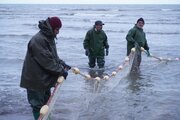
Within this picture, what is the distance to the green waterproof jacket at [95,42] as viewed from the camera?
10.0 metres

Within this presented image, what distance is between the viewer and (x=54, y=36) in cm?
507

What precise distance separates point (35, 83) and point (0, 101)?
2.99 metres

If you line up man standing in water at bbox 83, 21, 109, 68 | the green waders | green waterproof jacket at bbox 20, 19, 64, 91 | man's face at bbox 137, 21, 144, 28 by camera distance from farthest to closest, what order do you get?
1. man's face at bbox 137, 21, 144, 28
2. man standing in water at bbox 83, 21, 109, 68
3. the green waders
4. green waterproof jacket at bbox 20, 19, 64, 91

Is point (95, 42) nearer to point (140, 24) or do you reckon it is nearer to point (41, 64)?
point (140, 24)

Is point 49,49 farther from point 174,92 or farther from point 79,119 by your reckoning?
point 174,92

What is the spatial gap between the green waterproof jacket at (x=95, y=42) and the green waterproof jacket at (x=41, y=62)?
4929 millimetres

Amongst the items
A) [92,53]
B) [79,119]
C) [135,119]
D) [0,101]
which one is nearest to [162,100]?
[135,119]

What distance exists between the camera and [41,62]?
4.88 m

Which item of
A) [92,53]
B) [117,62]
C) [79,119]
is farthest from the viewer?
[117,62]

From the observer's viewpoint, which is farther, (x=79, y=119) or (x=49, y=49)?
(x=79, y=119)

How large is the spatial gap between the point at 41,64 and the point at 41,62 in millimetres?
33

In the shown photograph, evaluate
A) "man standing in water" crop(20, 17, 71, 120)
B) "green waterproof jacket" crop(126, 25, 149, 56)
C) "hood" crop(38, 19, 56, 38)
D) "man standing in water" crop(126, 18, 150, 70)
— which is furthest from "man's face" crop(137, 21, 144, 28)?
"hood" crop(38, 19, 56, 38)

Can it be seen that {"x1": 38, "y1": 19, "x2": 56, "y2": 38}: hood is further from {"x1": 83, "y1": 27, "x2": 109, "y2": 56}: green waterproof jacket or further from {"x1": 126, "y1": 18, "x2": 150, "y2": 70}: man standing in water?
{"x1": 126, "y1": 18, "x2": 150, "y2": 70}: man standing in water

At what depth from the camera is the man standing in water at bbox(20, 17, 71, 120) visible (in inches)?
191
